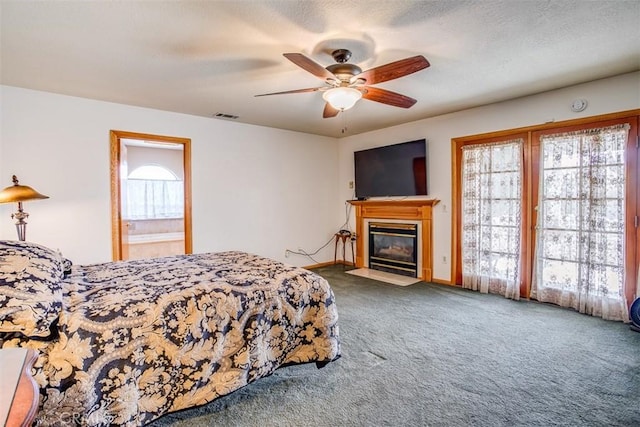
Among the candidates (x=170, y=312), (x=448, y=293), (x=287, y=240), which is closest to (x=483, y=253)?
(x=448, y=293)

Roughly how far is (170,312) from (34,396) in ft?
3.45

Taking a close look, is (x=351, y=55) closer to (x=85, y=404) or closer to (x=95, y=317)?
(x=95, y=317)

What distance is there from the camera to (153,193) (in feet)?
25.9

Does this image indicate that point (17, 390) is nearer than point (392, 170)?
Yes

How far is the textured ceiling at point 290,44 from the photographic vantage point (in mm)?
2084

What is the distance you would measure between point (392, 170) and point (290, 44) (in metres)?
3.22

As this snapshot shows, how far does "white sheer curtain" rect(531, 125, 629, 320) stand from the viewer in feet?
11.0

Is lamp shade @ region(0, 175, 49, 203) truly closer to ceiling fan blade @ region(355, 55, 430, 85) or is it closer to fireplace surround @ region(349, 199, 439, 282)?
ceiling fan blade @ region(355, 55, 430, 85)

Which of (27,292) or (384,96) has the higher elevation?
(384,96)

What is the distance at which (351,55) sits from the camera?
2684 millimetres

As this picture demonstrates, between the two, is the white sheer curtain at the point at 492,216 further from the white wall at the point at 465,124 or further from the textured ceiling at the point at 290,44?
the textured ceiling at the point at 290,44

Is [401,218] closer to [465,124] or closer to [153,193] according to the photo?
[465,124]

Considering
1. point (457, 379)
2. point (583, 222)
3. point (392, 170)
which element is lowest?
point (457, 379)

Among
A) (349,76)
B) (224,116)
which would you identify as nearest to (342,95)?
(349,76)
